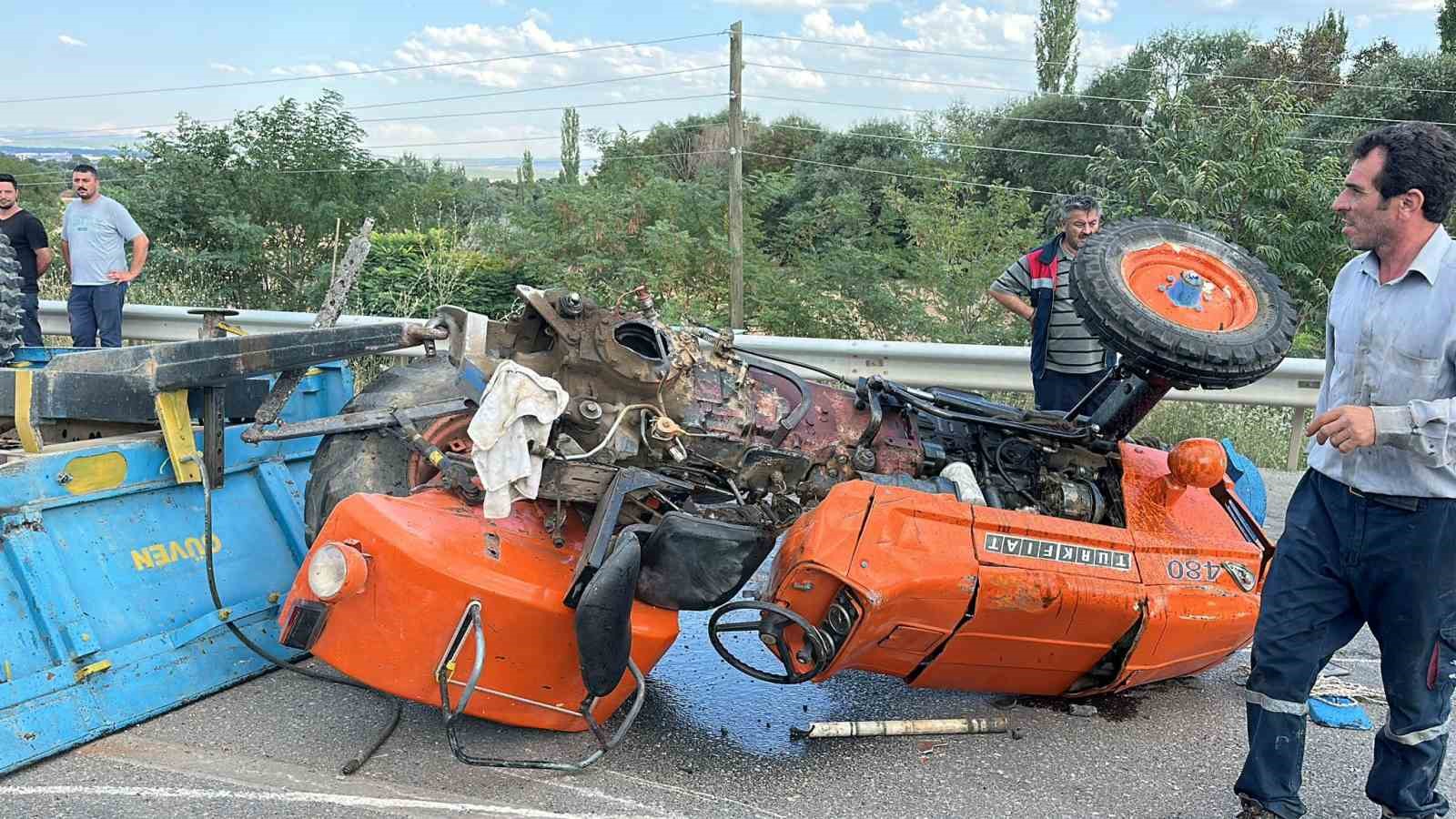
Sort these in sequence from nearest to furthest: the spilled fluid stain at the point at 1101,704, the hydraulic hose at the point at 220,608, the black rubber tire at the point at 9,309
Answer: the hydraulic hose at the point at 220,608
the spilled fluid stain at the point at 1101,704
the black rubber tire at the point at 9,309

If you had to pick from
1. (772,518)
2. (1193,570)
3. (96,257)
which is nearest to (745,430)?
(772,518)

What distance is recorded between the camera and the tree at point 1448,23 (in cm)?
2516

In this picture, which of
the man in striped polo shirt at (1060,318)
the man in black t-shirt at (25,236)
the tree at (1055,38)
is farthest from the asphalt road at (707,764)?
the tree at (1055,38)

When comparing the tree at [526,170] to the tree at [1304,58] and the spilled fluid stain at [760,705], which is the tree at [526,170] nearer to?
the tree at [1304,58]

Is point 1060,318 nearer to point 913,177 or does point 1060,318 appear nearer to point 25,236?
point 25,236

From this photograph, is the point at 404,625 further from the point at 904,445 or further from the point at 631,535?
the point at 904,445

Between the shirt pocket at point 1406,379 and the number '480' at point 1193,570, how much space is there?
0.92m

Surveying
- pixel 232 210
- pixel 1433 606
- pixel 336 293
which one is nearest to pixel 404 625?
pixel 336 293

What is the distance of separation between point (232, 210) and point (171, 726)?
10772mm

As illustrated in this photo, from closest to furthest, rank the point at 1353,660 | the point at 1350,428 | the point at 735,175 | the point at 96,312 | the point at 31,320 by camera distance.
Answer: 1. the point at 1350,428
2. the point at 1353,660
3. the point at 31,320
4. the point at 96,312
5. the point at 735,175

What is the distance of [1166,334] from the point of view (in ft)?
12.0

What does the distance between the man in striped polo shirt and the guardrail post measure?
234 centimetres

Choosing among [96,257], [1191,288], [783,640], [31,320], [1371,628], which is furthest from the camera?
[96,257]

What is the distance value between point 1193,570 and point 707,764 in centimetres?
175
